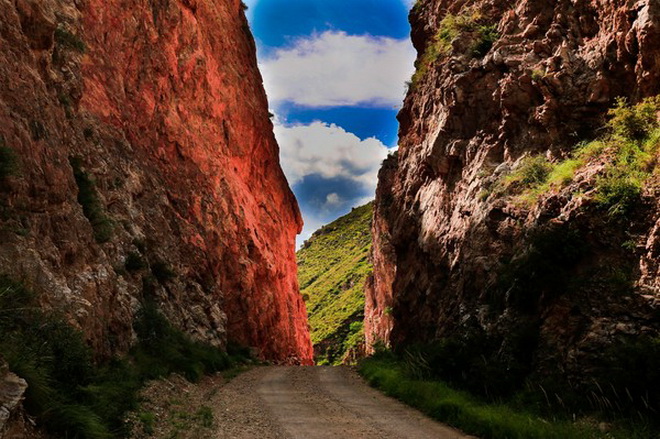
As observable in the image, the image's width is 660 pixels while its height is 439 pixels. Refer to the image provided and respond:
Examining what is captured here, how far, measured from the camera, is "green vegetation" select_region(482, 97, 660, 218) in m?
12.4

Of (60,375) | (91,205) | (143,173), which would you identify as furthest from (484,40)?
(60,375)

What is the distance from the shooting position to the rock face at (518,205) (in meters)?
11.6

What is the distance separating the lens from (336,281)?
84.9 metres

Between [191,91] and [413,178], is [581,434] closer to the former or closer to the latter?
[413,178]

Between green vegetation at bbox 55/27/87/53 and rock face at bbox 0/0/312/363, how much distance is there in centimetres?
6

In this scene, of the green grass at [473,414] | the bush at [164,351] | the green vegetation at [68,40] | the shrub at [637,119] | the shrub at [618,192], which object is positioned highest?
the green vegetation at [68,40]

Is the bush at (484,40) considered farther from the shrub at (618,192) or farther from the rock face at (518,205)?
the shrub at (618,192)

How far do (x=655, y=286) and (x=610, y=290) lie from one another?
95 centimetres

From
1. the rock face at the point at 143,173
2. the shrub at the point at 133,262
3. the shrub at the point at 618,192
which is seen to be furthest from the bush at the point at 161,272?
the shrub at the point at 618,192

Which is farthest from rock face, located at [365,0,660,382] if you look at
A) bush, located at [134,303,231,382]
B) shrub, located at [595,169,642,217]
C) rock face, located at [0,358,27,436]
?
rock face, located at [0,358,27,436]

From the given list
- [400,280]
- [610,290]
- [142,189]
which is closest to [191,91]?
[142,189]

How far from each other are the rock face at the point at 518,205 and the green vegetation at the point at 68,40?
16.4 m

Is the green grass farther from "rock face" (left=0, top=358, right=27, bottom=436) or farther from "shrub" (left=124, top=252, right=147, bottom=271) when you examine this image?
"shrub" (left=124, top=252, right=147, bottom=271)

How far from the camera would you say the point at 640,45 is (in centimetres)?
1410
